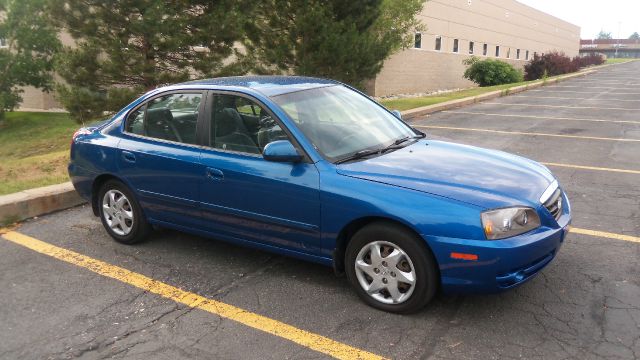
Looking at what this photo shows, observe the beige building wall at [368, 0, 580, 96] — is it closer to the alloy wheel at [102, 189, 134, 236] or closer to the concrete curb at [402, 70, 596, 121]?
the concrete curb at [402, 70, 596, 121]

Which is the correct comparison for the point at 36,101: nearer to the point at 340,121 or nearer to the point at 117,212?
the point at 117,212

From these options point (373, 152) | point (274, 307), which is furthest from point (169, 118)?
point (274, 307)

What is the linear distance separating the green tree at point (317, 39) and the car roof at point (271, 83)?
7324mm

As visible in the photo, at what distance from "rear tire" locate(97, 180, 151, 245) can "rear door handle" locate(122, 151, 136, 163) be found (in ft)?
0.87

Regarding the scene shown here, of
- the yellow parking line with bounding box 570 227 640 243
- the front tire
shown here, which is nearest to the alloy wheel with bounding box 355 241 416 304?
the front tire

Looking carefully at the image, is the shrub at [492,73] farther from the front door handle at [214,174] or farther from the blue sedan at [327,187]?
the front door handle at [214,174]

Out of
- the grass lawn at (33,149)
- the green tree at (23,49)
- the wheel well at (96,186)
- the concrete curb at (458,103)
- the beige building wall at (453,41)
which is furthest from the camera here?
the beige building wall at (453,41)

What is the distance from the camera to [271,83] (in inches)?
177

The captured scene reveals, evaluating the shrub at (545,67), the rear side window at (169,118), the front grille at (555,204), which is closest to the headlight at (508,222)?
the front grille at (555,204)

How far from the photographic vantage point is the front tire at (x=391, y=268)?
132 inches

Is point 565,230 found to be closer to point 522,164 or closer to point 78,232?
point 522,164

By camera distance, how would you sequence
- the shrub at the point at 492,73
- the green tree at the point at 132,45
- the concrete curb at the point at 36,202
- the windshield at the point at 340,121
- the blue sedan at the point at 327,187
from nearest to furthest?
the blue sedan at the point at 327,187 → the windshield at the point at 340,121 → the concrete curb at the point at 36,202 → the green tree at the point at 132,45 → the shrub at the point at 492,73

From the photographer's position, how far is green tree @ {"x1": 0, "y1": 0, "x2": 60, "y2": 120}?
16.7 metres

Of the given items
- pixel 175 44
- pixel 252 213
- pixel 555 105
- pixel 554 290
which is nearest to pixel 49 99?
pixel 175 44
